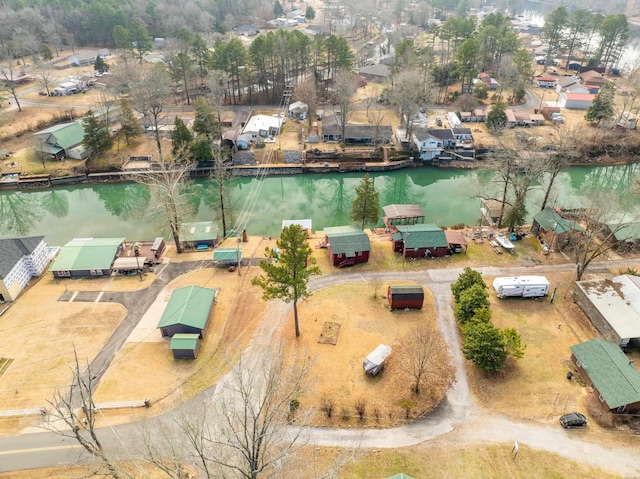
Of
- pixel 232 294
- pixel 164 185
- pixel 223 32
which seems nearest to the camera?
pixel 232 294

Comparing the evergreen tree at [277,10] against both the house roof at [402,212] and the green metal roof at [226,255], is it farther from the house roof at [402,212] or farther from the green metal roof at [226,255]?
the green metal roof at [226,255]

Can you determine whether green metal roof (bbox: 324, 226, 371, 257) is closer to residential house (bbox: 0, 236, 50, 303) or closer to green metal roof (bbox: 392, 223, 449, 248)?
green metal roof (bbox: 392, 223, 449, 248)

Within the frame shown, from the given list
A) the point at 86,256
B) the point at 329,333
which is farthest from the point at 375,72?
the point at 329,333

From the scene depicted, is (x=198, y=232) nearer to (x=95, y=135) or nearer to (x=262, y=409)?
(x=262, y=409)

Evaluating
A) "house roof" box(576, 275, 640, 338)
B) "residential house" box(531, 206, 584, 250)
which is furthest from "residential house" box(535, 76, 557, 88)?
"house roof" box(576, 275, 640, 338)

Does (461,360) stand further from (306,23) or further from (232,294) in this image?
(306,23)

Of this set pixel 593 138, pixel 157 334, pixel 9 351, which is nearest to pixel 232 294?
pixel 157 334

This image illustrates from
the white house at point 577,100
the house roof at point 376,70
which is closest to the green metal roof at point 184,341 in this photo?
the house roof at point 376,70
